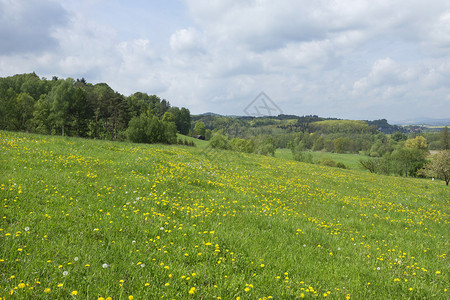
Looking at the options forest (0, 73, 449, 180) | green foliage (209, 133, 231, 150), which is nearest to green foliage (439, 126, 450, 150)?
forest (0, 73, 449, 180)

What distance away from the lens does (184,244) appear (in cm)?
510

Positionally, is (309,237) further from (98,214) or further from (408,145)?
(408,145)

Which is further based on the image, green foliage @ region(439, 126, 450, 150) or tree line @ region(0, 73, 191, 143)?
green foliage @ region(439, 126, 450, 150)

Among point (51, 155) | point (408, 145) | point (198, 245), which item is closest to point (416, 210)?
point (198, 245)

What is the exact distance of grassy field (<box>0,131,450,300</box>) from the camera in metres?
3.77

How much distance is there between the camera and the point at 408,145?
96.5m

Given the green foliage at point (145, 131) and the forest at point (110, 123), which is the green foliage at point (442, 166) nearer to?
the forest at point (110, 123)

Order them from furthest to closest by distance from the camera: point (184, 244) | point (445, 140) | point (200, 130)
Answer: point (200, 130) → point (445, 140) → point (184, 244)

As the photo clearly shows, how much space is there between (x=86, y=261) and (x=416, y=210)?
50.7 ft

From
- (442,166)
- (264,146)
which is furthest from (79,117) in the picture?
(442,166)

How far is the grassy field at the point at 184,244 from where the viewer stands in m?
3.77

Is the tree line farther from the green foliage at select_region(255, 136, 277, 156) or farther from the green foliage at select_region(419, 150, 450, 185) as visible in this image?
the green foliage at select_region(419, 150, 450, 185)

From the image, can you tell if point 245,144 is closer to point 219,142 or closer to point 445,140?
point 219,142

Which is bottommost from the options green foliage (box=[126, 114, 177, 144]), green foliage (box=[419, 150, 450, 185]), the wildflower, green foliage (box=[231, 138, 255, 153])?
green foliage (box=[419, 150, 450, 185])
